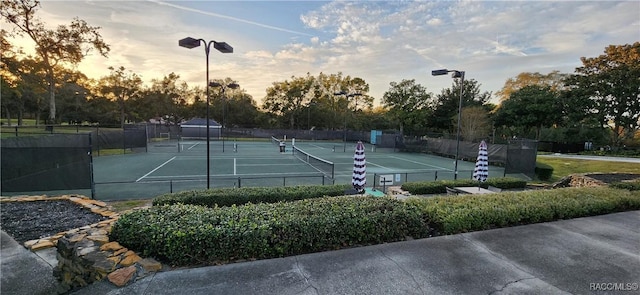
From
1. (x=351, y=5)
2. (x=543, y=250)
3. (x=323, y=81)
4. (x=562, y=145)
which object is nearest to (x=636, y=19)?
(x=351, y=5)

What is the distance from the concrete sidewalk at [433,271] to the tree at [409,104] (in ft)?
134

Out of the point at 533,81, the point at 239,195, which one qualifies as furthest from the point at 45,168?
the point at 533,81

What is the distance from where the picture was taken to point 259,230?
11.1ft

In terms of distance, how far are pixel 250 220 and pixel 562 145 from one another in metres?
42.4

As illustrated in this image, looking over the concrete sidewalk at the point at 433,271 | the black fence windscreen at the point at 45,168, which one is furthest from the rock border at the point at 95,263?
the black fence windscreen at the point at 45,168

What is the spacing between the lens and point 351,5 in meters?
12.1

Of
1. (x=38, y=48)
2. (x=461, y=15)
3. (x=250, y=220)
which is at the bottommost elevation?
(x=250, y=220)

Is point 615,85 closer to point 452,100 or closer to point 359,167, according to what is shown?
point 452,100

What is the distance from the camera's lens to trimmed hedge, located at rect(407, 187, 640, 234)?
4492 millimetres

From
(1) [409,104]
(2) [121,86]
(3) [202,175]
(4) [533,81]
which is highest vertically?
(4) [533,81]

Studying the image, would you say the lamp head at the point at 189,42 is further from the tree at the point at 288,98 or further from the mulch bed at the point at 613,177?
the tree at the point at 288,98

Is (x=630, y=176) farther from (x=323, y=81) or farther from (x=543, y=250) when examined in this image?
(x=323, y=81)

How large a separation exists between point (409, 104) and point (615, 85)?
22571 mm

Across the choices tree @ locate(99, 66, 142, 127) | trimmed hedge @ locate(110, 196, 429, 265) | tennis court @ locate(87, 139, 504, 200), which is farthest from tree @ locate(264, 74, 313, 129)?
trimmed hedge @ locate(110, 196, 429, 265)
